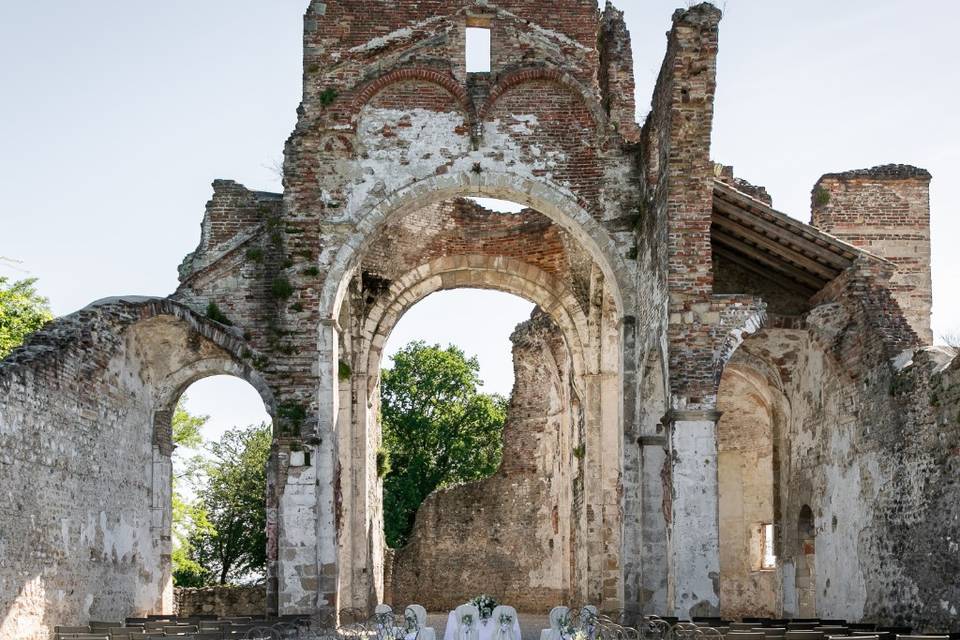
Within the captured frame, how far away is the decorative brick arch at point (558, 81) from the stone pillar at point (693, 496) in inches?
202

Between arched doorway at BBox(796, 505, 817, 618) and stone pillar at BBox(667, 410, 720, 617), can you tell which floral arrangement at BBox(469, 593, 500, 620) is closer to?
stone pillar at BBox(667, 410, 720, 617)

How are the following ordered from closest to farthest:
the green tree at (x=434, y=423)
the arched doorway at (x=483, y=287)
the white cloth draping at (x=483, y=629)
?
the white cloth draping at (x=483, y=629)
the arched doorway at (x=483, y=287)
the green tree at (x=434, y=423)

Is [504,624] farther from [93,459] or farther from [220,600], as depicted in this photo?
[220,600]

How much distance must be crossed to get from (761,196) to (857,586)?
7.78 m

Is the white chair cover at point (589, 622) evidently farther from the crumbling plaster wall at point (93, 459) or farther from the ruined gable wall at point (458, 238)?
the ruined gable wall at point (458, 238)

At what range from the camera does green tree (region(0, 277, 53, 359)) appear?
22969 millimetres

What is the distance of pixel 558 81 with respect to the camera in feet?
62.0

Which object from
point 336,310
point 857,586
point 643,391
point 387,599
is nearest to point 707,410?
point 643,391

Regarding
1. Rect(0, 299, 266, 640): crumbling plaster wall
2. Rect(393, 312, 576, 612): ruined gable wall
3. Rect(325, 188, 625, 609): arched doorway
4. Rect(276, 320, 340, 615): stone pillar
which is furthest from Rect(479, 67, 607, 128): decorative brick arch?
Rect(393, 312, 576, 612): ruined gable wall

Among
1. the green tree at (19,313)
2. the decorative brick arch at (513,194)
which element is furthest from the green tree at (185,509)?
the decorative brick arch at (513,194)

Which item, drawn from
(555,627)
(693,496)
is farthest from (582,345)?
(555,627)

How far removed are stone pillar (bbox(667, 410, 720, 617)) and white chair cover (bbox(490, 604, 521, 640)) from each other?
6.92 feet

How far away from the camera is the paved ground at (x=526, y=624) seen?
2051 centimetres

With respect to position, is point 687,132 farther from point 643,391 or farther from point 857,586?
point 857,586
